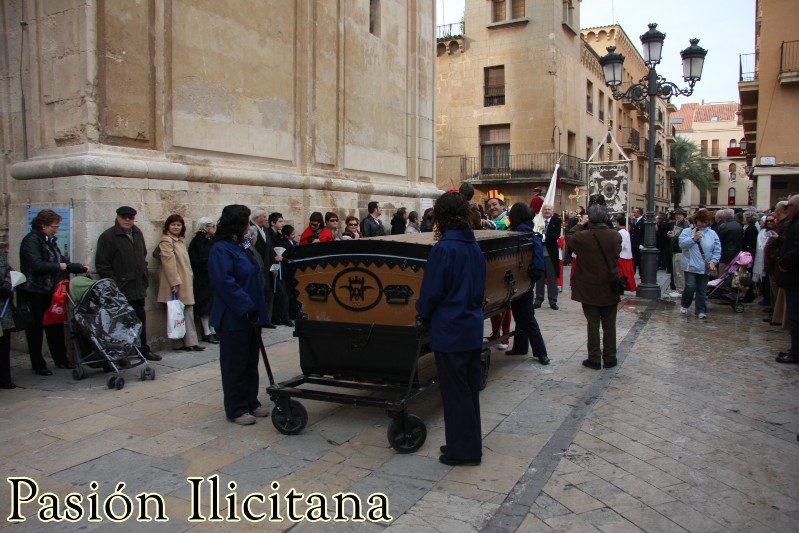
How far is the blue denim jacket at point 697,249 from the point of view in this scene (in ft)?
34.6

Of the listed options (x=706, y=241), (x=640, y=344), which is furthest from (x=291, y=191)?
(x=706, y=241)

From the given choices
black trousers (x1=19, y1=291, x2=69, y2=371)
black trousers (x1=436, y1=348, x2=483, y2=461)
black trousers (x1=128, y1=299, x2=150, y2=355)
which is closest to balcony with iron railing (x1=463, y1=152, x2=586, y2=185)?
black trousers (x1=128, y1=299, x2=150, y2=355)

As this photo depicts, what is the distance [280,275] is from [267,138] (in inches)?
97.3

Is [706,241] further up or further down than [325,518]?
further up

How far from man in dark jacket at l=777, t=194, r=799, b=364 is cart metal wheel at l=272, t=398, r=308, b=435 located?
6169mm

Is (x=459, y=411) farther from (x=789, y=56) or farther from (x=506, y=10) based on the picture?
(x=506, y=10)

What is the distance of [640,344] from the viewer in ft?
28.6

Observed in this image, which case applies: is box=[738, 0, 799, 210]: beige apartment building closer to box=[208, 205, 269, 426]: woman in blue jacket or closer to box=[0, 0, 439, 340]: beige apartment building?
box=[0, 0, 439, 340]: beige apartment building

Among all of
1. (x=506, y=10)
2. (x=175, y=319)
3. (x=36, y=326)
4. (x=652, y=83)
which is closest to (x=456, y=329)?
(x=175, y=319)

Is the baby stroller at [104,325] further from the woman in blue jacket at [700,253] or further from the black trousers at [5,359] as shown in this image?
the woman in blue jacket at [700,253]

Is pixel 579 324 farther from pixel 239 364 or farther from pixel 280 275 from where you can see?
pixel 239 364

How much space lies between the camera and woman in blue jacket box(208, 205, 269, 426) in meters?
5.19

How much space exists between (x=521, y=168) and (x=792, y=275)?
845 inches

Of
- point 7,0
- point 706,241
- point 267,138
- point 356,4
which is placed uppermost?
point 356,4
